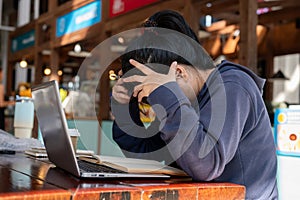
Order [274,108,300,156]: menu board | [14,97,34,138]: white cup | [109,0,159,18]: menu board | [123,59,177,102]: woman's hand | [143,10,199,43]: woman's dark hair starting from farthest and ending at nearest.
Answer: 1. [109,0,159,18]: menu board
2. [14,97,34,138]: white cup
3. [274,108,300,156]: menu board
4. [143,10,199,43]: woman's dark hair
5. [123,59,177,102]: woman's hand

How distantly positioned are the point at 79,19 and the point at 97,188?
4.83 metres

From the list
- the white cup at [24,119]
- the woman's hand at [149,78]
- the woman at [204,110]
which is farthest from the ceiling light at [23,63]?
the woman's hand at [149,78]

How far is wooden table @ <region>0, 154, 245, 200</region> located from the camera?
0.68 meters

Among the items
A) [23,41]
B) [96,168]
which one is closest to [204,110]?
[96,168]

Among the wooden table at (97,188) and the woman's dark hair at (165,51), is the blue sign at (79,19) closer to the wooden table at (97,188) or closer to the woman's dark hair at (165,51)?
the woman's dark hair at (165,51)

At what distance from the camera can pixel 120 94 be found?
123 centimetres

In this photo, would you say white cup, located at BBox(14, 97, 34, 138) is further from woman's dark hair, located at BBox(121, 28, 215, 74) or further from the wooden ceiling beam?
the wooden ceiling beam

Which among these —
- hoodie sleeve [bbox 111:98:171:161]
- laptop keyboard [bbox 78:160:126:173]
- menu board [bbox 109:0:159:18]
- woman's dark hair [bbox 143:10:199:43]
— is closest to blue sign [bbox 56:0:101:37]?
menu board [bbox 109:0:159:18]

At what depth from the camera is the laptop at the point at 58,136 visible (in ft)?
2.62

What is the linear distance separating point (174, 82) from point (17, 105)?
141 cm

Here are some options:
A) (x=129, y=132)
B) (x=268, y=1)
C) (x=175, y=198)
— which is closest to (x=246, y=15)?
(x=268, y=1)

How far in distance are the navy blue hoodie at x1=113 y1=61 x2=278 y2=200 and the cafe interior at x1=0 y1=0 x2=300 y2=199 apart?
62mm

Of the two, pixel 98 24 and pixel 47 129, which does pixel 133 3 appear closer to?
pixel 98 24

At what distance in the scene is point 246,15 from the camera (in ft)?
10.1
